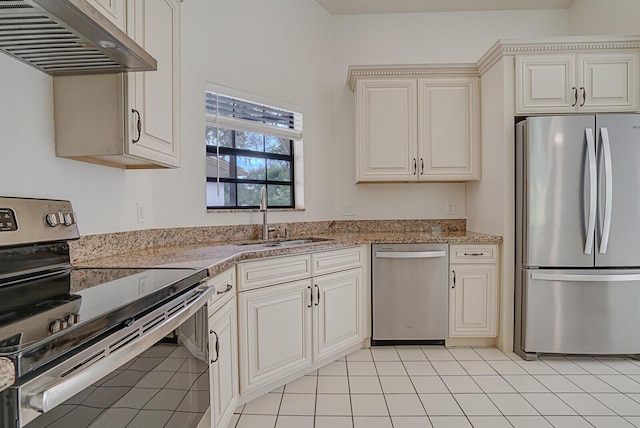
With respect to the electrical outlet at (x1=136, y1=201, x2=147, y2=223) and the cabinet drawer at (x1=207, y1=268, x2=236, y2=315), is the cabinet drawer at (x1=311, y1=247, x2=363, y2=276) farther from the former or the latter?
the electrical outlet at (x1=136, y1=201, x2=147, y2=223)

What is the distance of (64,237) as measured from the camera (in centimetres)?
146

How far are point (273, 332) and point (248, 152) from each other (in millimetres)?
1481

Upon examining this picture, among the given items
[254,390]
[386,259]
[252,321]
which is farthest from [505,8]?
[254,390]

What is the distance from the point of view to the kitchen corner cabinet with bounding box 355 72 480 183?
3.26 m

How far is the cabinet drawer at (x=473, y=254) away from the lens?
294 cm

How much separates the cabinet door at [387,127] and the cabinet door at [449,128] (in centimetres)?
9

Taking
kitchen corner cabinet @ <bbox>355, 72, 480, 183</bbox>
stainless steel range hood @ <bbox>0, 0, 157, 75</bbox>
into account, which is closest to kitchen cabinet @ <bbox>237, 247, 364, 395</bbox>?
kitchen corner cabinet @ <bbox>355, 72, 480, 183</bbox>

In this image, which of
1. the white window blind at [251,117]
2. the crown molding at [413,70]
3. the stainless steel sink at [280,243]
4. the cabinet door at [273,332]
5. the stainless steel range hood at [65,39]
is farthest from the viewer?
the crown molding at [413,70]

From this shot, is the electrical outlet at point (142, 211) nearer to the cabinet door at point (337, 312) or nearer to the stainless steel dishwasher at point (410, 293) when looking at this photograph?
the cabinet door at point (337, 312)

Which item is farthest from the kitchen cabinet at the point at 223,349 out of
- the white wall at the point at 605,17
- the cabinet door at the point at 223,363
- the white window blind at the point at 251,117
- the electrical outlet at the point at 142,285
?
the white wall at the point at 605,17

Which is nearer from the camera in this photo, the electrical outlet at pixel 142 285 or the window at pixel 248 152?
the electrical outlet at pixel 142 285

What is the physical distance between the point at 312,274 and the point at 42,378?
1.85 meters

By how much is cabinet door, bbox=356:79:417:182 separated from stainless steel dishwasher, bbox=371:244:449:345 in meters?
0.75

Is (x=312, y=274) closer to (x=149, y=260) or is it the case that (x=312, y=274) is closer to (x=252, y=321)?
(x=252, y=321)
